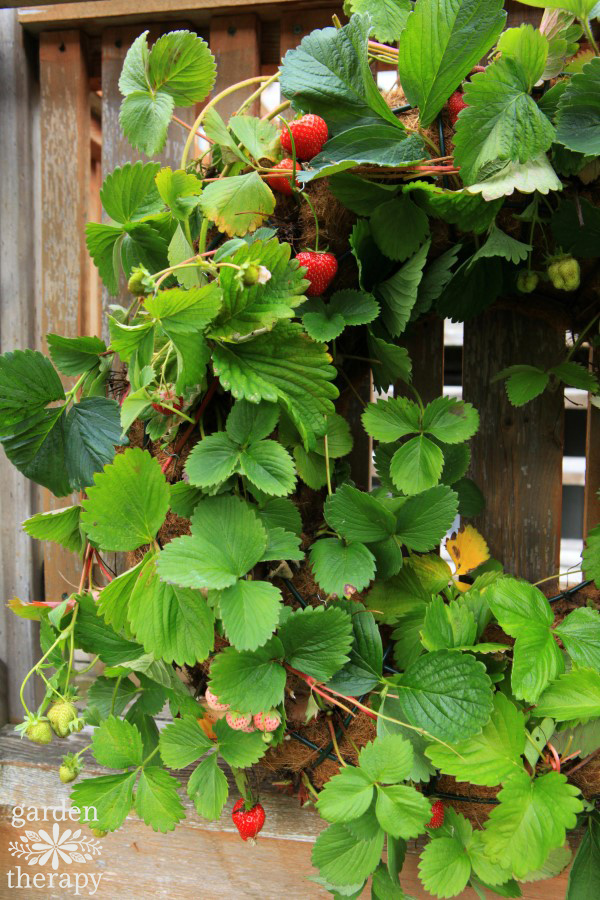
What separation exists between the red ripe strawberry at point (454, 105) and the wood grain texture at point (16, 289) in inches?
29.1

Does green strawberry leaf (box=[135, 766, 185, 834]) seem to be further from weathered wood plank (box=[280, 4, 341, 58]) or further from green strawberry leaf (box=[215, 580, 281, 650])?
weathered wood plank (box=[280, 4, 341, 58])

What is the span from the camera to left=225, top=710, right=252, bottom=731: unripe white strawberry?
0.65m

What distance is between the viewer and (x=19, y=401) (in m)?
0.72

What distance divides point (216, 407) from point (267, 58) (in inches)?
25.6

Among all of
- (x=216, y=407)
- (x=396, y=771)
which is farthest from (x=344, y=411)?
(x=396, y=771)

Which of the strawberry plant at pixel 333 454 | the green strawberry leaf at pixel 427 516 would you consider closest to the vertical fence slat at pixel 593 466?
the strawberry plant at pixel 333 454

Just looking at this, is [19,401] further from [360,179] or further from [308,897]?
[308,897]

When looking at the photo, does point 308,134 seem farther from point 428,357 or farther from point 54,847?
point 54,847

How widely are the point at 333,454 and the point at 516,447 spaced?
1.12 ft

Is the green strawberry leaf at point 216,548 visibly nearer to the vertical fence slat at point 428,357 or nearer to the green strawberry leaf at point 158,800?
the green strawberry leaf at point 158,800

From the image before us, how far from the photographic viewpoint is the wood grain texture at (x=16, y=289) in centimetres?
107

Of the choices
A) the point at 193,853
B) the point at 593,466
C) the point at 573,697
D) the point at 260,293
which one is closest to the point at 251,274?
the point at 260,293

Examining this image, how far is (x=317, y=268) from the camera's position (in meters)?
0.69

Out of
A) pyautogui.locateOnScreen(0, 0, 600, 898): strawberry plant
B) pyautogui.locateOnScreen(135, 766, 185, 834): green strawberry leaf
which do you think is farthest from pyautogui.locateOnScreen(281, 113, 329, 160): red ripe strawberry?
pyautogui.locateOnScreen(135, 766, 185, 834): green strawberry leaf
